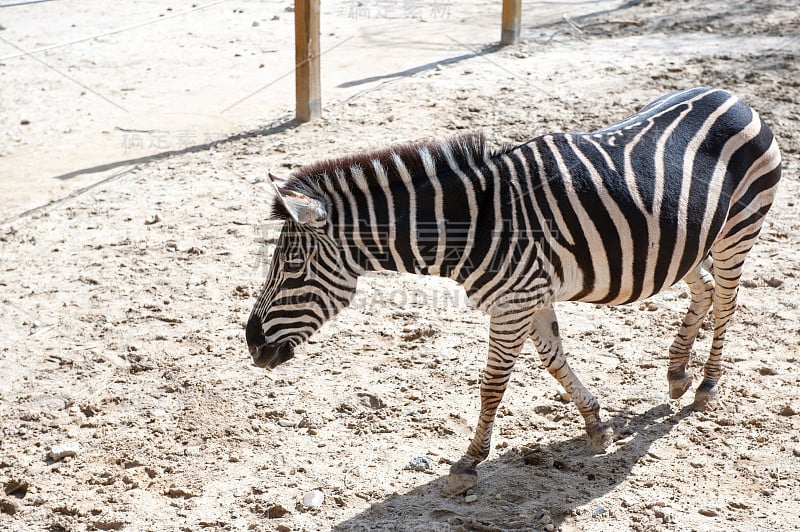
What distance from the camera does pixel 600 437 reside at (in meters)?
4.47

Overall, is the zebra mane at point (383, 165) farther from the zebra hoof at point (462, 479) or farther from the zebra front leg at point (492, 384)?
the zebra hoof at point (462, 479)

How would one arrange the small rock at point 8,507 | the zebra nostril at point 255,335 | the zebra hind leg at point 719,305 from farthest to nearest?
the zebra hind leg at point 719,305 → the small rock at point 8,507 → the zebra nostril at point 255,335

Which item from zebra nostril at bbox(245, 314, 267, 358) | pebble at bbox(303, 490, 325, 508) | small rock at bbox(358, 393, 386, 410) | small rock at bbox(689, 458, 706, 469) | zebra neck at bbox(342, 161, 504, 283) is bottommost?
pebble at bbox(303, 490, 325, 508)

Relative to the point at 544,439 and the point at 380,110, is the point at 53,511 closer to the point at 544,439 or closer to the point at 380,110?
the point at 544,439

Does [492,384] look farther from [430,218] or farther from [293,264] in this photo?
[293,264]

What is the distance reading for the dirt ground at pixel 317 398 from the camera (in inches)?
162

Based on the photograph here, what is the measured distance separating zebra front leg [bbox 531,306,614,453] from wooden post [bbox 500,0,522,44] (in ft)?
28.9

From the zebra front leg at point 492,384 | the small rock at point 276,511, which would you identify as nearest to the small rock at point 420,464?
the zebra front leg at point 492,384

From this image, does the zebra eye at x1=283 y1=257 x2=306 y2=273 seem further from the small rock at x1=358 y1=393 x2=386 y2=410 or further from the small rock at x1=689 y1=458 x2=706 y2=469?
the small rock at x1=689 y1=458 x2=706 y2=469

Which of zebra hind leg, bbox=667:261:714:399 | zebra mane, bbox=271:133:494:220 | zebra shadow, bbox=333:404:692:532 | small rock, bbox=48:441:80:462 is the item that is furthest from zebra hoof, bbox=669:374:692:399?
small rock, bbox=48:441:80:462

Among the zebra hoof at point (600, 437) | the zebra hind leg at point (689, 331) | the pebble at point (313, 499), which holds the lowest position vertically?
the pebble at point (313, 499)

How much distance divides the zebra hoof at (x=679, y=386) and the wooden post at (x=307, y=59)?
588 cm

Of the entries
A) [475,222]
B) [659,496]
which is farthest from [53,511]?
[659,496]

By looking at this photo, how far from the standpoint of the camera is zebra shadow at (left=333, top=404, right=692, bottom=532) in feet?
13.1
